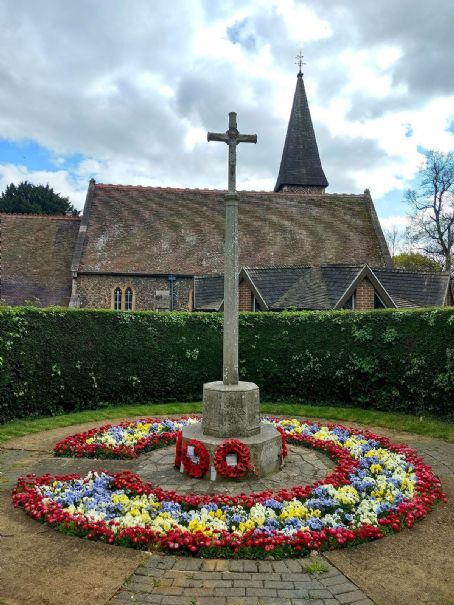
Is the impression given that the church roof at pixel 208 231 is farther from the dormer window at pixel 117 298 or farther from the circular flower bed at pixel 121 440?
the circular flower bed at pixel 121 440

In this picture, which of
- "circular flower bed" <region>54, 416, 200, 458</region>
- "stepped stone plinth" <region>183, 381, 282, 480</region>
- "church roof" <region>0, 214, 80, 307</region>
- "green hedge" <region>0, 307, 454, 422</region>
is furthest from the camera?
"church roof" <region>0, 214, 80, 307</region>

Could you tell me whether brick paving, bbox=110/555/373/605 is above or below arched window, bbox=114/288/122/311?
below

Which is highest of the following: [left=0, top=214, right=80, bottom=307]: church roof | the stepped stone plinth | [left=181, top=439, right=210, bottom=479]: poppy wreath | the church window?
[left=0, top=214, right=80, bottom=307]: church roof

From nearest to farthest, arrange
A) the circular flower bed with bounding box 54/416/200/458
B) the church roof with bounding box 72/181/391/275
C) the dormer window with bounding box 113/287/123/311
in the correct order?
1. the circular flower bed with bounding box 54/416/200/458
2. the dormer window with bounding box 113/287/123/311
3. the church roof with bounding box 72/181/391/275

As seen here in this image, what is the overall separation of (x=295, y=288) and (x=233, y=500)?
19.0m

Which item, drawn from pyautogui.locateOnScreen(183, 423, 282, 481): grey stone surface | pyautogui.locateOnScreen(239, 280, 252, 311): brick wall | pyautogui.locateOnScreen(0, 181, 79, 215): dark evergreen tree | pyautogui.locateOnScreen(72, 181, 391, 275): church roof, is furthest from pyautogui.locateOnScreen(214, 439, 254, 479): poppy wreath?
pyautogui.locateOnScreen(0, 181, 79, 215): dark evergreen tree

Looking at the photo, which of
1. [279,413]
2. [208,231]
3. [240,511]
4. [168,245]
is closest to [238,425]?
[240,511]

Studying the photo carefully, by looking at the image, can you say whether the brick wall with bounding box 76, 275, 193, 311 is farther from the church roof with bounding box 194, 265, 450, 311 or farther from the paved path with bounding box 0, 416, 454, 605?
the paved path with bounding box 0, 416, 454, 605

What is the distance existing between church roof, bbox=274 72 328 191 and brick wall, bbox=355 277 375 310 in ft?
72.5

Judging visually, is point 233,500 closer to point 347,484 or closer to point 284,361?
point 347,484

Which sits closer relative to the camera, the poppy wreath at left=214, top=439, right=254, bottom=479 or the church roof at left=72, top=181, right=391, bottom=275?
the poppy wreath at left=214, top=439, right=254, bottom=479

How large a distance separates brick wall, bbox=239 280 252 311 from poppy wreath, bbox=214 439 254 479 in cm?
1782

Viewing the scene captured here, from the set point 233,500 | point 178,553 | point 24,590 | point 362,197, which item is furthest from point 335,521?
point 362,197

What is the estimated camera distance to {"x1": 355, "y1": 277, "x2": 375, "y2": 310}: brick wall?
75.4 feet
